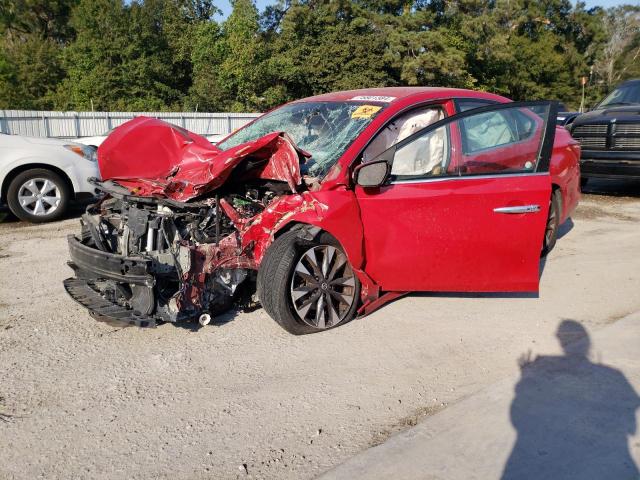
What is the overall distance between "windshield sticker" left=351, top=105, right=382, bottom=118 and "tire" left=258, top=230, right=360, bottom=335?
109 cm

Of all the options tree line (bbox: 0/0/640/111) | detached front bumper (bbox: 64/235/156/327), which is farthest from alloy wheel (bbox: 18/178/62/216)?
tree line (bbox: 0/0/640/111)

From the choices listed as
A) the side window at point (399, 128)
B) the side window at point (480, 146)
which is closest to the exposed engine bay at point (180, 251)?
the side window at point (399, 128)

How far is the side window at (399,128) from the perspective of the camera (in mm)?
4223

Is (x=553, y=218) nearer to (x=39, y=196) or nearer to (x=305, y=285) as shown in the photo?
(x=305, y=285)

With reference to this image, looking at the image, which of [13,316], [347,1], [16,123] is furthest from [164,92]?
[13,316]

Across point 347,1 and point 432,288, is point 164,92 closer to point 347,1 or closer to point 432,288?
point 347,1

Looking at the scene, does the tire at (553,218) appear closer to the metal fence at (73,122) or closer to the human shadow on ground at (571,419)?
the human shadow on ground at (571,419)

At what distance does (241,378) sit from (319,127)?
2.21 meters

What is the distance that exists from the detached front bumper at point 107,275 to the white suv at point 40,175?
363 centimetres

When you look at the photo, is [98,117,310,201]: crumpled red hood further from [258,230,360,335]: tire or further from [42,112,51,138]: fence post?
[42,112,51,138]: fence post

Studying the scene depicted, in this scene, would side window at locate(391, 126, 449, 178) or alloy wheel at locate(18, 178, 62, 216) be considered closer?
side window at locate(391, 126, 449, 178)

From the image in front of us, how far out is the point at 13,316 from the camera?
4.32 m

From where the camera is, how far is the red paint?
12.4 ft

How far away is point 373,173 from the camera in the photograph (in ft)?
12.2
